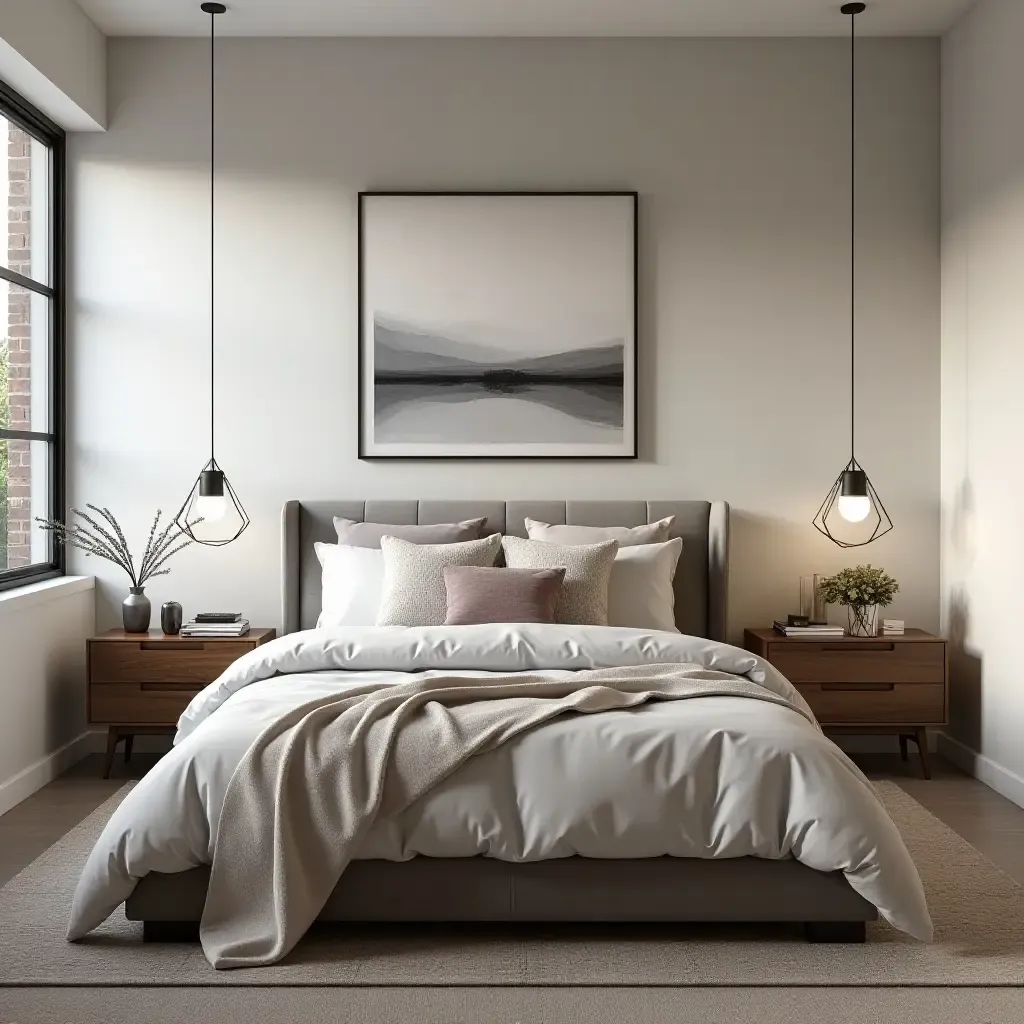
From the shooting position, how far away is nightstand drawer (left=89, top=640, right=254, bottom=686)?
459 centimetres

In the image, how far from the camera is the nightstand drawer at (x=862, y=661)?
4637 mm

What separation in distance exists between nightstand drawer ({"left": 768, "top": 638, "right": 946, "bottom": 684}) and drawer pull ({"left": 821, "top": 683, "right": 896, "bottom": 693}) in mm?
16

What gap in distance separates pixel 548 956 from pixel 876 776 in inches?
91.6

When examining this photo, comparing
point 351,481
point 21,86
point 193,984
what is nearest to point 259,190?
point 21,86

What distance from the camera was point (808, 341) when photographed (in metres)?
5.07

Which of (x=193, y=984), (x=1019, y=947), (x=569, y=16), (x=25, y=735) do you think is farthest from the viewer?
→ (x=569, y=16)

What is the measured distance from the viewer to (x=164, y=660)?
4.60 m

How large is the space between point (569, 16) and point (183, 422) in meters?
2.44

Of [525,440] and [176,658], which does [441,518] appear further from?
[176,658]

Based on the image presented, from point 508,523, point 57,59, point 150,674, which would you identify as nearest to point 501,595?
point 508,523

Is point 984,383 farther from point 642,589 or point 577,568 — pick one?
point 577,568

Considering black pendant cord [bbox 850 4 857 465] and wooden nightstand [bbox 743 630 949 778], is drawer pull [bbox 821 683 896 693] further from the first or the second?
black pendant cord [bbox 850 4 857 465]

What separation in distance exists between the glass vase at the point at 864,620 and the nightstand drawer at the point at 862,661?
0.35 feet

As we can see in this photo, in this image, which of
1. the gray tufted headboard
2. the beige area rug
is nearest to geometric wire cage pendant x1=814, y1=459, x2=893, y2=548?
the gray tufted headboard
